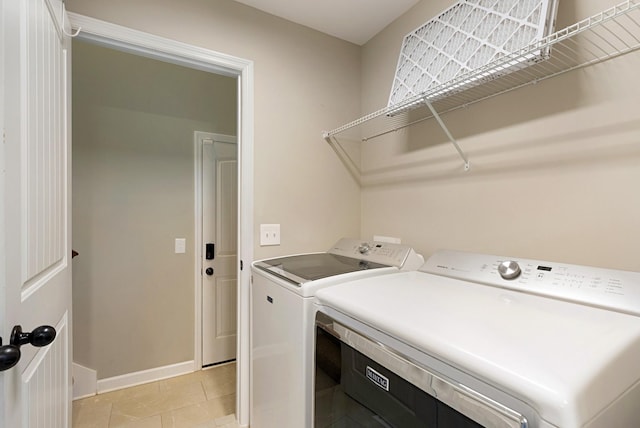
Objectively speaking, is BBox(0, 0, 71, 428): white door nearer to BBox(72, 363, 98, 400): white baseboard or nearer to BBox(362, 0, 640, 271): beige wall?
BBox(72, 363, 98, 400): white baseboard

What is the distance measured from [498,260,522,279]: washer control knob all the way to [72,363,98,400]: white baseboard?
102 inches

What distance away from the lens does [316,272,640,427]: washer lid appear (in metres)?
0.49

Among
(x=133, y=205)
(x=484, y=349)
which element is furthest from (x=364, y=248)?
(x=133, y=205)

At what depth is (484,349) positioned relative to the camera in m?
0.60

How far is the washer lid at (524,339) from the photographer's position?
491 millimetres

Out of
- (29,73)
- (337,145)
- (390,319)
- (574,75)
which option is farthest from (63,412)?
(574,75)

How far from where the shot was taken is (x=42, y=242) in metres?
0.90

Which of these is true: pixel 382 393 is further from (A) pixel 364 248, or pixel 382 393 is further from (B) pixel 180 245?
(B) pixel 180 245

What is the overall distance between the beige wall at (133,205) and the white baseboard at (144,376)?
0.04 metres

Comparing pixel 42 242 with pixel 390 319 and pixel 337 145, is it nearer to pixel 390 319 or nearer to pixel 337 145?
pixel 390 319

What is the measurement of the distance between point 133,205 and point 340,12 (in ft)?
6.29

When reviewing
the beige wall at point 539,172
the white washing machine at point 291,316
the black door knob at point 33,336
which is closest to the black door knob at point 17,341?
the black door knob at point 33,336

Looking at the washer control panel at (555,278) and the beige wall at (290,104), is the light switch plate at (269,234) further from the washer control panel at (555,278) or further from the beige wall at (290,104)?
the washer control panel at (555,278)

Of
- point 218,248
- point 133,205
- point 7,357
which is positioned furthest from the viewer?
point 218,248
